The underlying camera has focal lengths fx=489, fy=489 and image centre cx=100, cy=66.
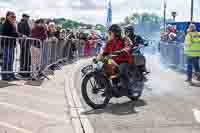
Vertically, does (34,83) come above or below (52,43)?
below

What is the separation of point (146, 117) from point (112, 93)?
1352 millimetres

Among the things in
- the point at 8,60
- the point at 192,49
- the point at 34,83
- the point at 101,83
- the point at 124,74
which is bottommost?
the point at 34,83

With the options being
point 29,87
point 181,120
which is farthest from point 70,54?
point 181,120

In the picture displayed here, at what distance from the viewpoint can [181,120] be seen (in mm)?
8758

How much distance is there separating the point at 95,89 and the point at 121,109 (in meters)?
0.67

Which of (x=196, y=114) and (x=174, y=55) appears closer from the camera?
(x=196, y=114)

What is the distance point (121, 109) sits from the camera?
10.0 meters

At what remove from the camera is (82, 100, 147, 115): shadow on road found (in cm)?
959

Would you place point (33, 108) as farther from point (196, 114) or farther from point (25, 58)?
point (25, 58)

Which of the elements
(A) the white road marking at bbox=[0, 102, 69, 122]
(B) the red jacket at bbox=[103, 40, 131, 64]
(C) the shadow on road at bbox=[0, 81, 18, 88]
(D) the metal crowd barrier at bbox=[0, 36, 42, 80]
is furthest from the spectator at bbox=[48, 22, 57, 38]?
(A) the white road marking at bbox=[0, 102, 69, 122]

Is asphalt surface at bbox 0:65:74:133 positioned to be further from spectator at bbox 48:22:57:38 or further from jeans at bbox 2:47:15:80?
spectator at bbox 48:22:57:38

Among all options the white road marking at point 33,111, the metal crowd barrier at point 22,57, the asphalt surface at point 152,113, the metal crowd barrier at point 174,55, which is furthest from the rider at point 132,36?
the white road marking at point 33,111

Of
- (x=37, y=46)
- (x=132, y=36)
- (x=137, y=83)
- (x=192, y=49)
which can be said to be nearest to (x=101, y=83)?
(x=137, y=83)

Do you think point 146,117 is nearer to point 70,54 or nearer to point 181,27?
point 70,54
